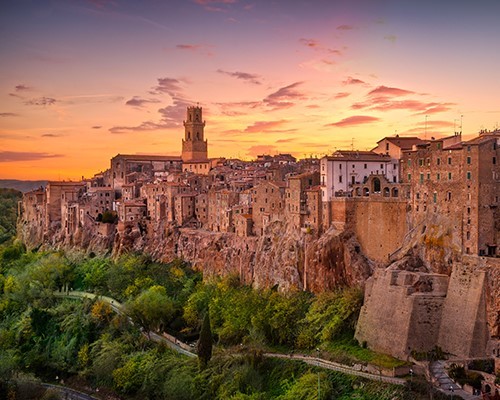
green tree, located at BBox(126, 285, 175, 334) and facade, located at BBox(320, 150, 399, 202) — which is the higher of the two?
facade, located at BBox(320, 150, 399, 202)

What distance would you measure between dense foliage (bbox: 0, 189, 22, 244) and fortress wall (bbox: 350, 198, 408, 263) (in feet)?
195

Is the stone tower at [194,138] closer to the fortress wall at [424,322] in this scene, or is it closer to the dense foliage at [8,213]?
the dense foliage at [8,213]

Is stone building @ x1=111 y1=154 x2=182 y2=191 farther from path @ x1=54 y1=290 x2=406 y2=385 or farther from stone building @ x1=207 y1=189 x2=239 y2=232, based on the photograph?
path @ x1=54 y1=290 x2=406 y2=385

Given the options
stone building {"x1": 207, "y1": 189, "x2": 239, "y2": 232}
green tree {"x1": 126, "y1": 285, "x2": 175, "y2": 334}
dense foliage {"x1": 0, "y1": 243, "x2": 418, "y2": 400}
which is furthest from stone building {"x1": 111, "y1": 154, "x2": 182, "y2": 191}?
green tree {"x1": 126, "y1": 285, "x2": 175, "y2": 334}

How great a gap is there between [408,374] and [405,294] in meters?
4.78

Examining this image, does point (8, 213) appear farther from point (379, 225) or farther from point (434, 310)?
point (434, 310)

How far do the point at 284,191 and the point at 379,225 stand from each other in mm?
10617

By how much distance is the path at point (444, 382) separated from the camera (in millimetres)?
26875

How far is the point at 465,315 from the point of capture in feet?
101

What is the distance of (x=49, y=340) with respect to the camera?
48344 millimetres

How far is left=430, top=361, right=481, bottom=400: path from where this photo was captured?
26.9 m

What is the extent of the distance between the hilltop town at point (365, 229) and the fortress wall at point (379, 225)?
79mm

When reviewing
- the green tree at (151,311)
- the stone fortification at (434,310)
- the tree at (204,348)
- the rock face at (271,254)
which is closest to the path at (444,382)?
the stone fortification at (434,310)

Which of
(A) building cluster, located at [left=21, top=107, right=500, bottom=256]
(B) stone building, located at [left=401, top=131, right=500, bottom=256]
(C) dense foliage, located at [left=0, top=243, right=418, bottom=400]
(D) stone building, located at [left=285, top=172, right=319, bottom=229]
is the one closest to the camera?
(B) stone building, located at [left=401, top=131, right=500, bottom=256]
